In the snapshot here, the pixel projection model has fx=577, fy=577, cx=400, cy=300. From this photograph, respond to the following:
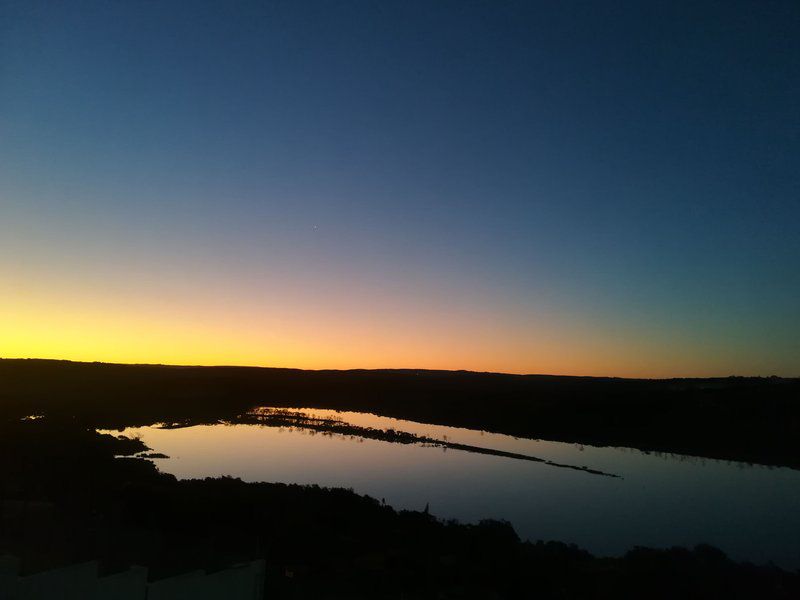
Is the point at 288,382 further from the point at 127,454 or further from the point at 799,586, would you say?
the point at 799,586

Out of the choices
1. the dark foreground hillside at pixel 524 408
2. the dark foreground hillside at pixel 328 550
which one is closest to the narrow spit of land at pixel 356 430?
the dark foreground hillside at pixel 524 408

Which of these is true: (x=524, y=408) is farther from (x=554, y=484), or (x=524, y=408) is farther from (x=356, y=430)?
(x=554, y=484)

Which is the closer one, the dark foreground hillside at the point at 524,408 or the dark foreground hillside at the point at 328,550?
the dark foreground hillside at the point at 328,550

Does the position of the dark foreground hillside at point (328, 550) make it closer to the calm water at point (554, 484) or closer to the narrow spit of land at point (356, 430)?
the calm water at point (554, 484)

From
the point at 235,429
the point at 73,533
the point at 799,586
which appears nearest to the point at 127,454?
the point at 235,429

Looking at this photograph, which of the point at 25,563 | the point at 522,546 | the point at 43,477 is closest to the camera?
the point at 25,563


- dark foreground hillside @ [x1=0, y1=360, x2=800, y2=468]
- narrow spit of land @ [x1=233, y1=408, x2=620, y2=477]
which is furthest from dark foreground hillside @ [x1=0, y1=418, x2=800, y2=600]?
dark foreground hillside @ [x1=0, y1=360, x2=800, y2=468]

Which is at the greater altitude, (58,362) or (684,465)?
(58,362)
